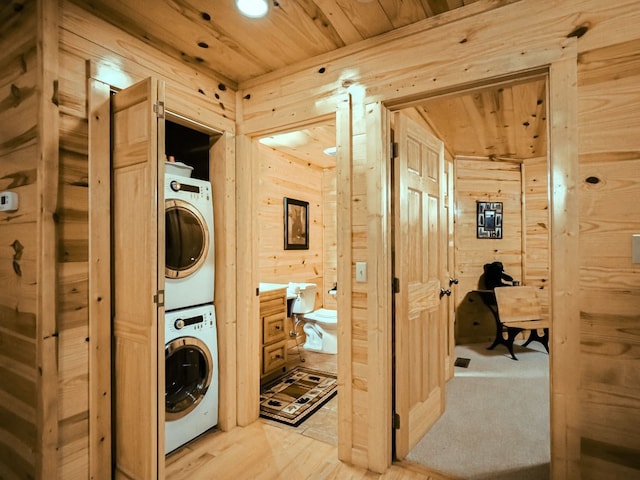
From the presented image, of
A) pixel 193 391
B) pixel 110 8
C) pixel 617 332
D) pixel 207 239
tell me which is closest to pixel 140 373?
pixel 193 391

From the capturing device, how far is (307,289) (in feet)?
13.1

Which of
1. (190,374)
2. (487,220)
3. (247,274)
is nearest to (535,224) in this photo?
(487,220)

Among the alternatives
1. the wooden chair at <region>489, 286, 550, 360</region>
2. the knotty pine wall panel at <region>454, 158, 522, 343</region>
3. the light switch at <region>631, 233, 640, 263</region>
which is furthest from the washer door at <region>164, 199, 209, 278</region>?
the knotty pine wall panel at <region>454, 158, 522, 343</region>

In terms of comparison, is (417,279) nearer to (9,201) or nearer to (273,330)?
(273,330)

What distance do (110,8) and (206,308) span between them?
1786mm

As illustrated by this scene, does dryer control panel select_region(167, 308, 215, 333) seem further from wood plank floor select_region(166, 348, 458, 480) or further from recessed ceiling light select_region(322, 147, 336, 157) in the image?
recessed ceiling light select_region(322, 147, 336, 157)

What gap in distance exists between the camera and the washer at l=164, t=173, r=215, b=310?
2177 mm

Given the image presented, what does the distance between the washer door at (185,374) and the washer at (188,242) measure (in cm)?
26

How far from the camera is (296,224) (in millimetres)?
4641

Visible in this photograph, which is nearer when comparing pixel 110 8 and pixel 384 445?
pixel 110 8

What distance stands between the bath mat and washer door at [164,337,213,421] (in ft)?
1.99

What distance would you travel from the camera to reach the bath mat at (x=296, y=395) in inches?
105

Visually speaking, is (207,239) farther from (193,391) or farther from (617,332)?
(617,332)

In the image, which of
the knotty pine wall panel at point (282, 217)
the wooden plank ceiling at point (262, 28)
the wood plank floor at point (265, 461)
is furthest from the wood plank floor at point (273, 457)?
the wooden plank ceiling at point (262, 28)
